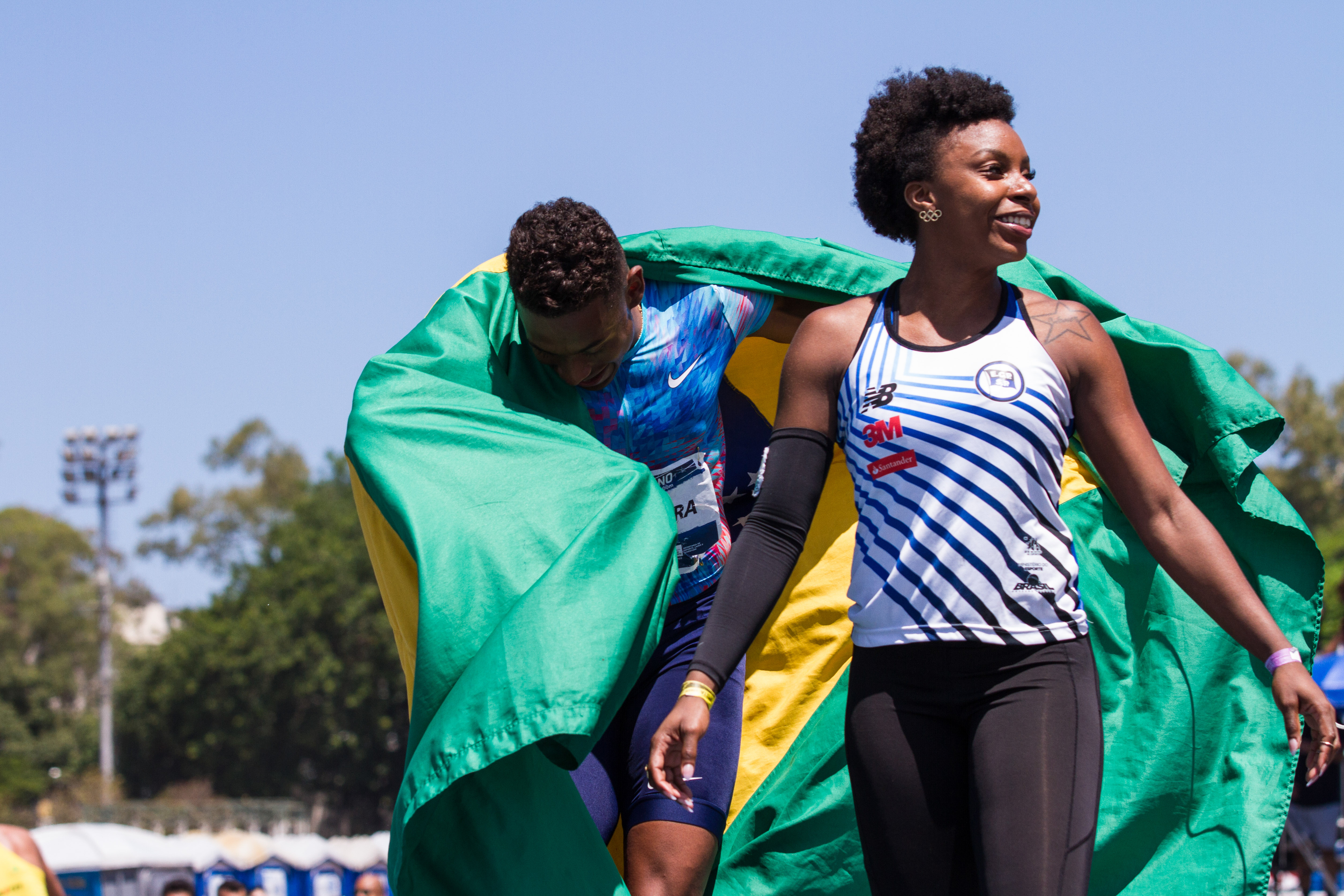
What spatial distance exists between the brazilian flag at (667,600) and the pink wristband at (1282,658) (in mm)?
448

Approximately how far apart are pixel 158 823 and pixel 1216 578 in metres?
30.1

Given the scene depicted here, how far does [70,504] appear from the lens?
3597cm

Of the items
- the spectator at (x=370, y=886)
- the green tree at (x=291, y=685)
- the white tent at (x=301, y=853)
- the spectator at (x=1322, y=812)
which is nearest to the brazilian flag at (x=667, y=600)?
the spectator at (x=1322, y=812)

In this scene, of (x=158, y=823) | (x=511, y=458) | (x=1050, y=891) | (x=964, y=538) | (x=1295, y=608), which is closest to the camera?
(x=1050, y=891)

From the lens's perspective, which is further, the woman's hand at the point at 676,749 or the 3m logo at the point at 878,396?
the 3m logo at the point at 878,396

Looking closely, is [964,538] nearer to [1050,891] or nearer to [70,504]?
[1050,891]

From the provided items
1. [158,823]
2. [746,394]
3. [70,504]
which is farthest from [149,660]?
[746,394]

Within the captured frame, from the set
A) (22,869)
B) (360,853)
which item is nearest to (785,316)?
(22,869)

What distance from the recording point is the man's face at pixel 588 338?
286 centimetres

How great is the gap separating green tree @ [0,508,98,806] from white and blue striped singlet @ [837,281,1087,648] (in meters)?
41.4

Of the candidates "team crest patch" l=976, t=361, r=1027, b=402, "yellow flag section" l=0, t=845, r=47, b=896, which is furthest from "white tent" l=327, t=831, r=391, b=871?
"team crest patch" l=976, t=361, r=1027, b=402

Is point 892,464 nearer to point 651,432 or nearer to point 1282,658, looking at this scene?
point 1282,658

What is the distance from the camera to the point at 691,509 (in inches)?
121

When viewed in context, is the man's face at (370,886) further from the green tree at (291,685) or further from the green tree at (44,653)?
the green tree at (44,653)
